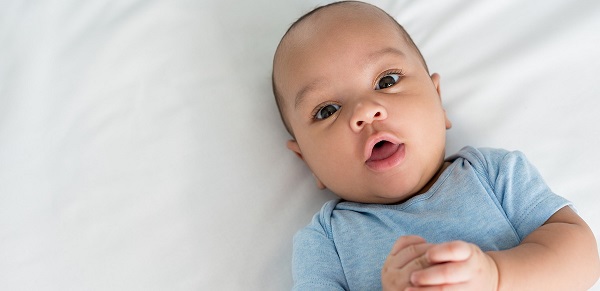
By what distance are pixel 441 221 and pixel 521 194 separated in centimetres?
17

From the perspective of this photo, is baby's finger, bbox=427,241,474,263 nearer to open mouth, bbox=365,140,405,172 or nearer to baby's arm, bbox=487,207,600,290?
baby's arm, bbox=487,207,600,290

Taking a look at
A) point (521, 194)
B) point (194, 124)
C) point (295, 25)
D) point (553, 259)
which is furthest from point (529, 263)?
point (194, 124)

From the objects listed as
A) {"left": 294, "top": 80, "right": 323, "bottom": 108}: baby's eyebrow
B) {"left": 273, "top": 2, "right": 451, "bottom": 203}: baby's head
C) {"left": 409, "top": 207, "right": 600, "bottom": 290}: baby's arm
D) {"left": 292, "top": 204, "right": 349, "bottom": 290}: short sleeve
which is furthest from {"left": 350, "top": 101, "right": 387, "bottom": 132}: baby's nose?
{"left": 409, "top": 207, "right": 600, "bottom": 290}: baby's arm

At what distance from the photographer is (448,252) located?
103 centimetres

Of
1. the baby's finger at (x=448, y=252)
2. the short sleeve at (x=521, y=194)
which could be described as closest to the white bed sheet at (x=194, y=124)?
the short sleeve at (x=521, y=194)

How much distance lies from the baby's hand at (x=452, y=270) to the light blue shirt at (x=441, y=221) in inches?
8.6

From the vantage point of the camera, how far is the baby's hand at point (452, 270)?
3.38 ft

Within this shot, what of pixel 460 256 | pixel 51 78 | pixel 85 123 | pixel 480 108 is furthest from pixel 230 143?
pixel 460 256

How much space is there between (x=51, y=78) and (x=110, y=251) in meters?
0.48

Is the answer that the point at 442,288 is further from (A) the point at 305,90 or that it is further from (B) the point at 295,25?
(B) the point at 295,25

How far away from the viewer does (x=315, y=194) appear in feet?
5.20

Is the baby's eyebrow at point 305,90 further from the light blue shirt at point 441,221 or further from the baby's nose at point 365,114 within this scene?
the light blue shirt at point 441,221

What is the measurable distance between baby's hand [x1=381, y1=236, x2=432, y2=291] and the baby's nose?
0.28 meters

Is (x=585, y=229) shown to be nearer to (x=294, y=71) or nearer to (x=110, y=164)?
(x=294, y=71)
